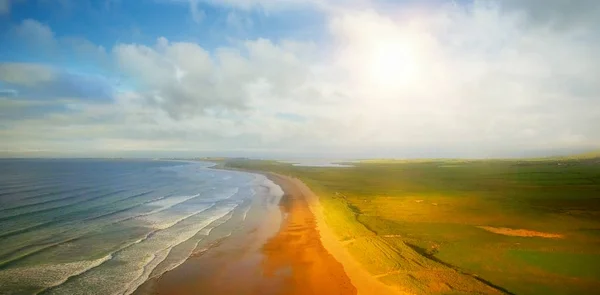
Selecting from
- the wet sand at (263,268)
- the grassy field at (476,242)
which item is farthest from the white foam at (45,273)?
the grassy field at (476,242)

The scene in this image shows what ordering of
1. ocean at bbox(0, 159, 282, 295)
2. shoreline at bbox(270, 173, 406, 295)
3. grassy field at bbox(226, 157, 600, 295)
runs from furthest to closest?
ocean at bbox(0, 159, 282, 295) < grassy field at bbox(226, 157, 600, 295) < shoreline at bbox(270, 173, 406, 295)

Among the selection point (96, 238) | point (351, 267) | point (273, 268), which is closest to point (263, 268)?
point (273, 268)

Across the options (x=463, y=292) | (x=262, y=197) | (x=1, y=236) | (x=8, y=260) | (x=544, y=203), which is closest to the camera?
(x=463, y=292)

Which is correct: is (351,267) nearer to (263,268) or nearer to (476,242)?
(263,268)

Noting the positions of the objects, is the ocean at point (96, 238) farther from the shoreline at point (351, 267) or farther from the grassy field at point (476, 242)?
the grassy field at point (476, 242)

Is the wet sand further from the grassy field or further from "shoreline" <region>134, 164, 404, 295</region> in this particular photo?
the grassy field

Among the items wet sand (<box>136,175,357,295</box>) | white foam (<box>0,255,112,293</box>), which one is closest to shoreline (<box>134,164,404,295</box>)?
wet sand (<box>136,175,357,295</box>)

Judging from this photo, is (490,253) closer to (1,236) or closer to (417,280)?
(417,280)

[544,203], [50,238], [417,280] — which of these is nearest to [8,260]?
[50,238]
